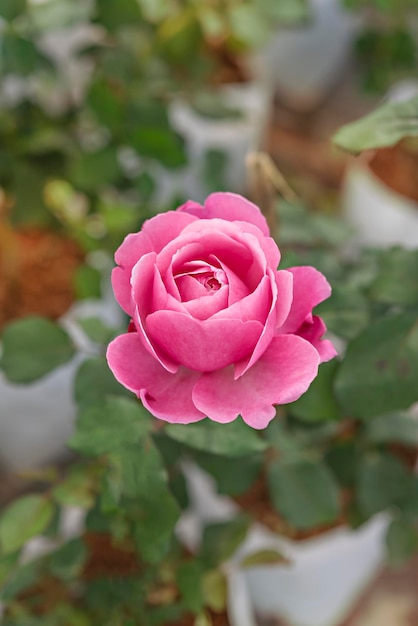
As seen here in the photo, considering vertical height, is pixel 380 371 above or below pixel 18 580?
above

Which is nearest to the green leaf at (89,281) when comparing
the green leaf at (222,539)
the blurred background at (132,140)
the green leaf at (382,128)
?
the blurred background at (132,140)

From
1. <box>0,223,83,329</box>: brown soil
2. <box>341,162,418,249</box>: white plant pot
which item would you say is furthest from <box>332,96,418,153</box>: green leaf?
<box>341,162,418,249</box>: white plant pot

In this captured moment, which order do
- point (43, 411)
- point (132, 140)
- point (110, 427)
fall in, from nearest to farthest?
point (110, 427), point (132, 140), point (43, 411)

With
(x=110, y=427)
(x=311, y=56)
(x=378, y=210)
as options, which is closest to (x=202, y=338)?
(x=110, y=427)

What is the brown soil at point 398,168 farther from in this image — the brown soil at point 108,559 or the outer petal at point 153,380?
the outer petal at point 153,380

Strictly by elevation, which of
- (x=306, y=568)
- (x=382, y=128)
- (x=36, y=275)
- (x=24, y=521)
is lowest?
(x=306, y=568)

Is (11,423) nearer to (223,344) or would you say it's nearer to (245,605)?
(245,605)

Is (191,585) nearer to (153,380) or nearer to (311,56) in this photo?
(153,380)
